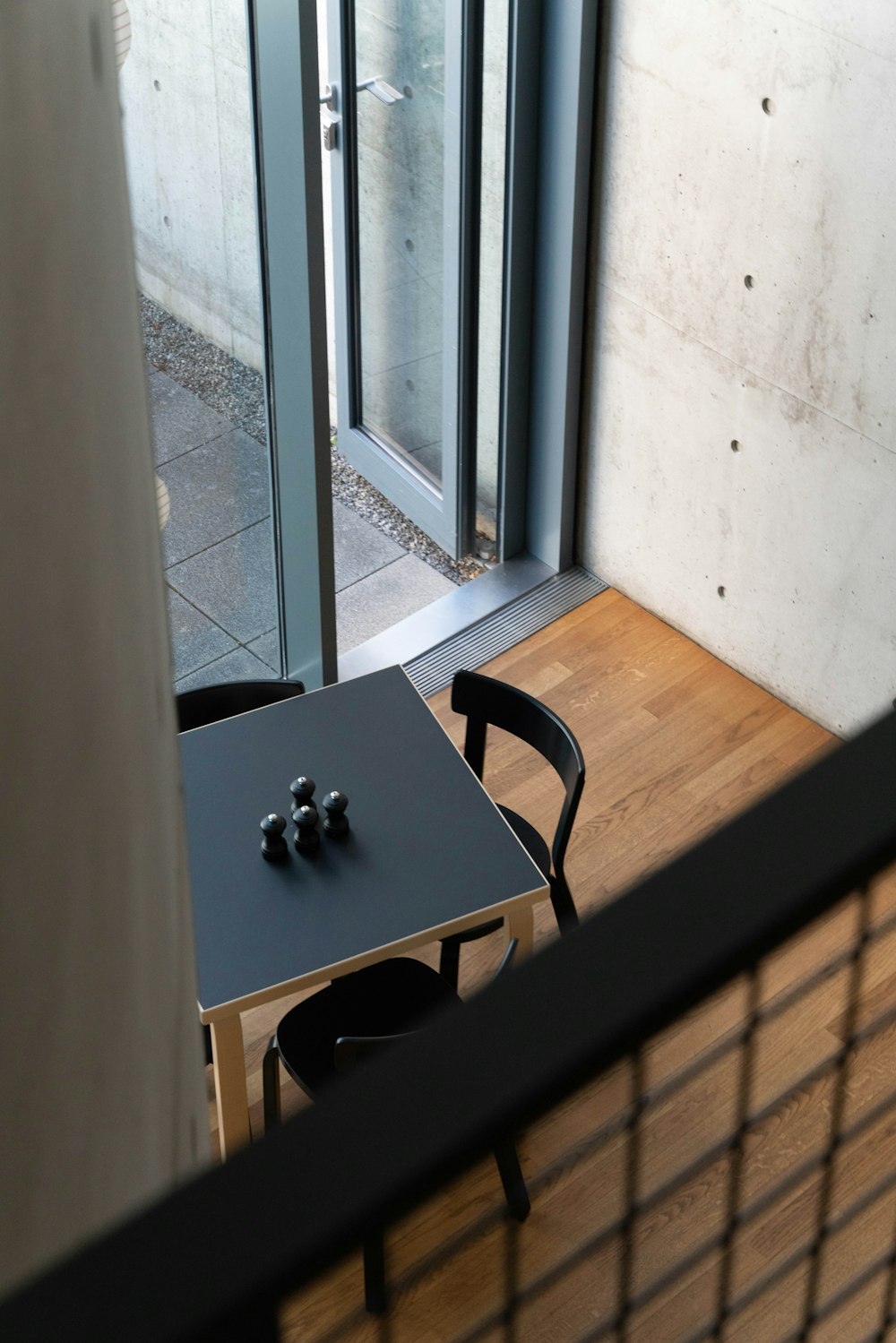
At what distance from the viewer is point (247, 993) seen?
3295 mm

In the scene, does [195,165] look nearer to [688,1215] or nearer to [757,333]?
[757,333]

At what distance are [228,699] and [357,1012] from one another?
1059 millimetres

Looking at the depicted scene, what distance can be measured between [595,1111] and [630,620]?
2.24 meters

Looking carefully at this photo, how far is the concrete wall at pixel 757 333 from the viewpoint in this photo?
446 cm

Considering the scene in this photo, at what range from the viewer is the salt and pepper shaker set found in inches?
143

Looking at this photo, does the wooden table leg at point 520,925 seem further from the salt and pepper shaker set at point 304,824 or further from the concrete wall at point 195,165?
the concrete wall at point 195,165

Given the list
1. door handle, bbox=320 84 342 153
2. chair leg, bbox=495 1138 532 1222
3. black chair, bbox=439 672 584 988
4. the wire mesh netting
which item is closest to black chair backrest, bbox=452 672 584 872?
black chair, bbox=439 672 584 988

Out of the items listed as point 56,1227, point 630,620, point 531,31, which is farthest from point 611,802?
point 56,1227

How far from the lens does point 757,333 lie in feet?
16.2

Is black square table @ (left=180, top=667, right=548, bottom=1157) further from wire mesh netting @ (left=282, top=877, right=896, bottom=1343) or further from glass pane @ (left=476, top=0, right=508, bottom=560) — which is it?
glass pane @ (left=476, top=0, right=508, bottom=560)

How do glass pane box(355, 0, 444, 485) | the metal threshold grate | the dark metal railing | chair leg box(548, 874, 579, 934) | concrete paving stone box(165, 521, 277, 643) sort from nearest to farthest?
the dark metal railing, chair leg box(548, 874, 579, 934), concrete paving stone box(165, 521, 277, 643), glass pane box(355, 0, 444, 485), the metal threshold grate

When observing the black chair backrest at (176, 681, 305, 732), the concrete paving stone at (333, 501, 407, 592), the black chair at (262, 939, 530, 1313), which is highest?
the black chair backrest at (176, 681, 305, 732)

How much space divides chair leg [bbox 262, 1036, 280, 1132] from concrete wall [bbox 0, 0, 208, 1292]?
268 centimetres

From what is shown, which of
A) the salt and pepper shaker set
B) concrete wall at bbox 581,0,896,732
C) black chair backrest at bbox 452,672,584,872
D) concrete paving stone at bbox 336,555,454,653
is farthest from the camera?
concrete paving stone at bbox 336,555,454,653
